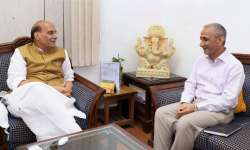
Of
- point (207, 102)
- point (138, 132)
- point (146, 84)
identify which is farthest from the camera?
point (138, 132)

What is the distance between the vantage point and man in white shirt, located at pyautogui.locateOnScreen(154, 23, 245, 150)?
6.68 ft

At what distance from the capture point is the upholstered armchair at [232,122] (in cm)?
183

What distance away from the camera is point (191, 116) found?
2.06m

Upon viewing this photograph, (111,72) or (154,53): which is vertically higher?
(154,53)

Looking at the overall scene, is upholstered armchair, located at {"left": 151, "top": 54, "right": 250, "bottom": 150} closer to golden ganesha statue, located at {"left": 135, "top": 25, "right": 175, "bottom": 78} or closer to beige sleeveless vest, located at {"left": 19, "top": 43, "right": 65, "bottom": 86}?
golden ganesha statue, located at {"left": 135, "top": 25, "right": 175, "bottom": 78}

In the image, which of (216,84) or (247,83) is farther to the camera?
(247,83)

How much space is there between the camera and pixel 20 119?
2.04 m

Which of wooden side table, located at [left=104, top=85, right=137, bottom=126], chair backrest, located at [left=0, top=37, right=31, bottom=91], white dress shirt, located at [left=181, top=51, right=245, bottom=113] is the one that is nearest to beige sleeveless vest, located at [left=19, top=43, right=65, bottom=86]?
chair backrest, located at [left=0, top=37, right=31, bottom=91]

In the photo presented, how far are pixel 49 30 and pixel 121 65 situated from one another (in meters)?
1.03

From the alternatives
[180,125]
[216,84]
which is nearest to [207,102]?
[216,84]

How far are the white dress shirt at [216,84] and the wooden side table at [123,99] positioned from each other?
71cm

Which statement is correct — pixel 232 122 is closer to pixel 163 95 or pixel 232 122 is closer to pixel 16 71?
pixel 163 95

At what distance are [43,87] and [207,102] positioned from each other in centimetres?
117

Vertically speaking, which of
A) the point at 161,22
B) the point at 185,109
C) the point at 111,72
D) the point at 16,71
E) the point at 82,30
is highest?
the point at 161,22
